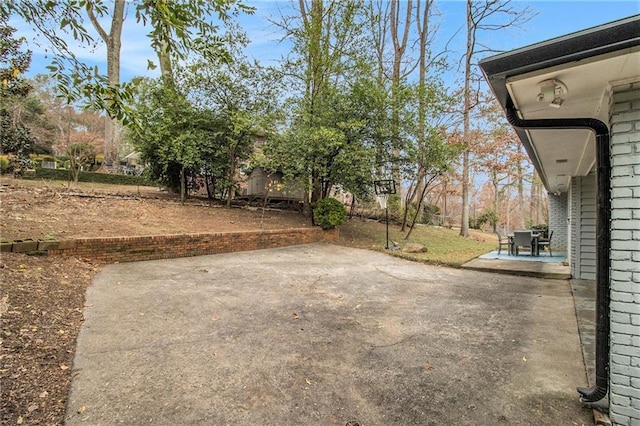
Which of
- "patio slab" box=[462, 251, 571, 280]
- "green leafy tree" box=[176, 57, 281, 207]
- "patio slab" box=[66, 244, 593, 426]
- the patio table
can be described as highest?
"green leafy tree" box=[176, 57, 281, 207]

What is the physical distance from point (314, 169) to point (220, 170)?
354 cm

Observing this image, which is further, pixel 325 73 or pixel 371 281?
pixel 325 73

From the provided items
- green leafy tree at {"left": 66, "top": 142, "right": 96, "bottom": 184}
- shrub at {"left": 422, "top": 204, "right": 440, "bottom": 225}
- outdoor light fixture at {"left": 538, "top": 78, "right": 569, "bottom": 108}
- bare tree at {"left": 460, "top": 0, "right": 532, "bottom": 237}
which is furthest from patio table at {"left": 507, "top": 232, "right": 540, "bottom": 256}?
green leafy tree at {"left": 66, "top": 142, "right": 96, "bottom": 184}

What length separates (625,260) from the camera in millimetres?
2180

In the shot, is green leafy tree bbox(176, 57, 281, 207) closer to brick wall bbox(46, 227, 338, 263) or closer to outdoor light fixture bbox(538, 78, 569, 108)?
brick wall bbox(46, 227, 338, 263)

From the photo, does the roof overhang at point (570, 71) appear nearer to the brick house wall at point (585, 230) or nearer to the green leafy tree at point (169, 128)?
the brick house wall at point (585, 230)

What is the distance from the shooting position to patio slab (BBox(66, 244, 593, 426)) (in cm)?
230

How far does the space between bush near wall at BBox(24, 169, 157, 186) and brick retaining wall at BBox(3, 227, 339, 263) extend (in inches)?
270

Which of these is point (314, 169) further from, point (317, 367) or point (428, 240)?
point (317, 367)

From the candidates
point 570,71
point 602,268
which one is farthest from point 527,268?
point 570,71

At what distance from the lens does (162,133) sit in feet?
35.9

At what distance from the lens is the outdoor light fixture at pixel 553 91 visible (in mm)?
2246

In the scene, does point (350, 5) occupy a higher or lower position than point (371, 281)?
higher

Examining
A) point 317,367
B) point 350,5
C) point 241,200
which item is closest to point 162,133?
point 241,200
